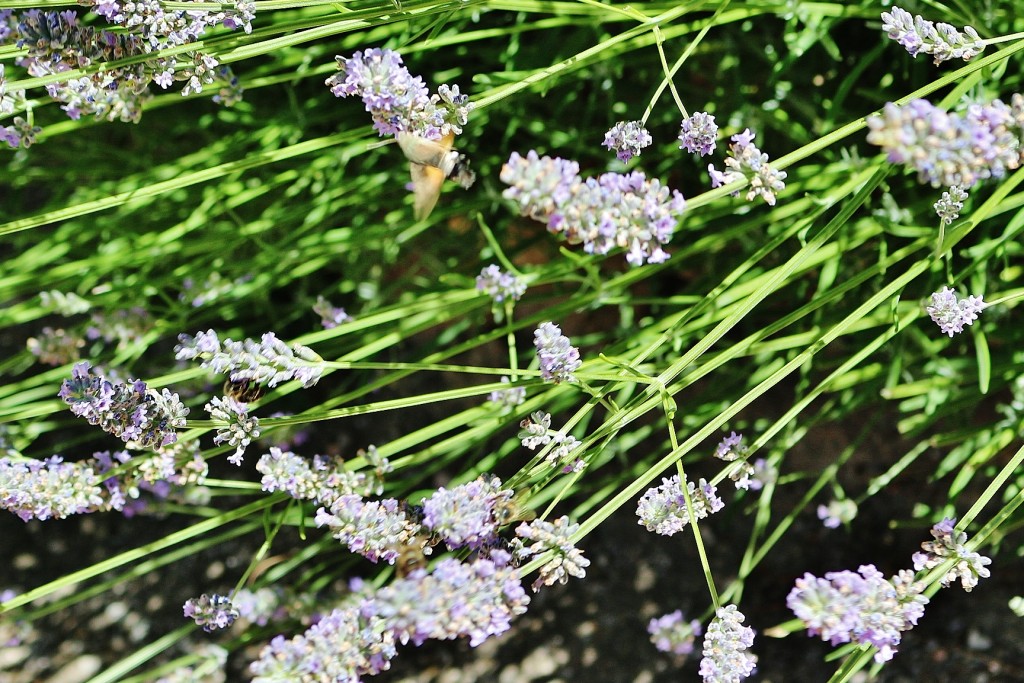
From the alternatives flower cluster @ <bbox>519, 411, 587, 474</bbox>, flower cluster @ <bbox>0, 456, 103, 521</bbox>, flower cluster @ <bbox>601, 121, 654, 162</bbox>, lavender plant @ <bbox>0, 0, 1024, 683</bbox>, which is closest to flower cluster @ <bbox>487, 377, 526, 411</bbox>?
lavender plant @ <bbox>0, 0, 1024, 683</bbox>

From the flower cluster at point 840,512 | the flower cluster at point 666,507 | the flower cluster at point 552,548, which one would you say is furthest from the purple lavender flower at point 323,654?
the flower cluster at point 840,512

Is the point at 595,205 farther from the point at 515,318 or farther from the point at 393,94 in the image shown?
the point at 515,318

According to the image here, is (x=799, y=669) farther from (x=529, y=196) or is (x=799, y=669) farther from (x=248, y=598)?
(x=529, y=196)

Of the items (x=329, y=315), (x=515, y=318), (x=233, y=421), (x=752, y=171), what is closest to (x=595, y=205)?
(x=752, y=171)

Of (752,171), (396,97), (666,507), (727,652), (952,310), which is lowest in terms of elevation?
(727,652)

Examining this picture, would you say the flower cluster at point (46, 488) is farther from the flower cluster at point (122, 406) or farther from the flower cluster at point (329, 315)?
the flower cluster at point (329, 315)

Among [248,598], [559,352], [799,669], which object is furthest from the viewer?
[799,669]

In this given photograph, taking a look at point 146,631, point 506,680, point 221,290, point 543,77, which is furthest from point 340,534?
point 146,631
